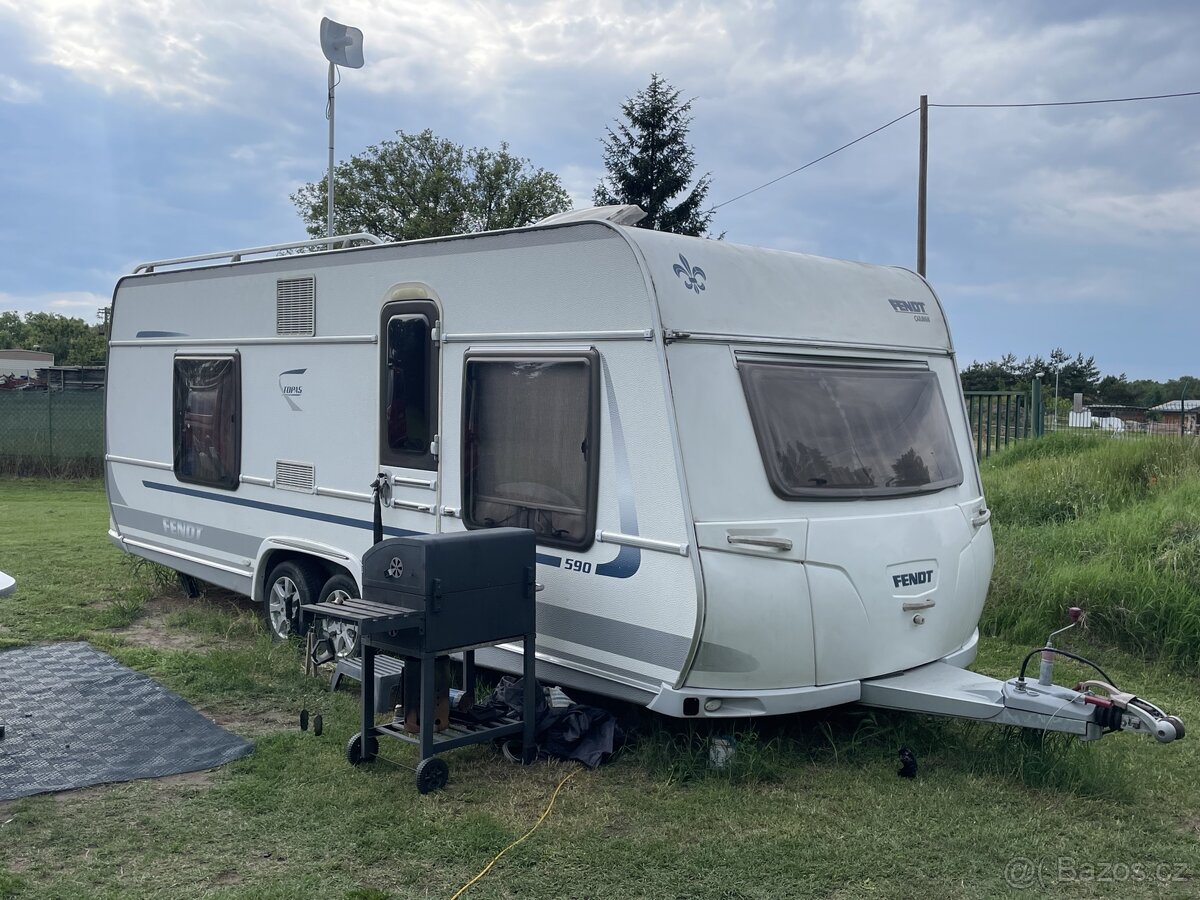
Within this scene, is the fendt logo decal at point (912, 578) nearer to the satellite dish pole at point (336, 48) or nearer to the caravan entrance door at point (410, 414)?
the caravan entrance door at point (410, 414)

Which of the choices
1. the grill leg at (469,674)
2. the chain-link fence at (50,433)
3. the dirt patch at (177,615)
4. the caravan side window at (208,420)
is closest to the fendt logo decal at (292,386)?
the caravan side window at (208,420)

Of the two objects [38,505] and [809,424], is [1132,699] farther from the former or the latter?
[38,505]

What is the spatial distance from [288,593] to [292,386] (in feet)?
4.53

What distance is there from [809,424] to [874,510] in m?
0.52

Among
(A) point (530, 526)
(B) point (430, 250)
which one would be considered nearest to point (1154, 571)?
(A) point (530, 526)

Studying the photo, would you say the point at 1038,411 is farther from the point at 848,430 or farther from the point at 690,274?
the point at 690,274

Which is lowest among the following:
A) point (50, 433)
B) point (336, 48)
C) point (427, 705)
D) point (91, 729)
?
point (91, 729)

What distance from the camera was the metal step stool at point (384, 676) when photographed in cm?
549

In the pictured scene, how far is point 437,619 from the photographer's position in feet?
16.3

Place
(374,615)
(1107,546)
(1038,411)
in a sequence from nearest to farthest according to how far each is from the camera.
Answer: (374,615) < (1107,546) < (1038,411)

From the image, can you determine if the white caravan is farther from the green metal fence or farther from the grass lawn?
the green metal fence

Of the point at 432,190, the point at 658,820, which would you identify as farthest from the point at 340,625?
the point at 432,190

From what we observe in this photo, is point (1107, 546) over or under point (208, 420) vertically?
under

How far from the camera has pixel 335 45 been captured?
949 cm
